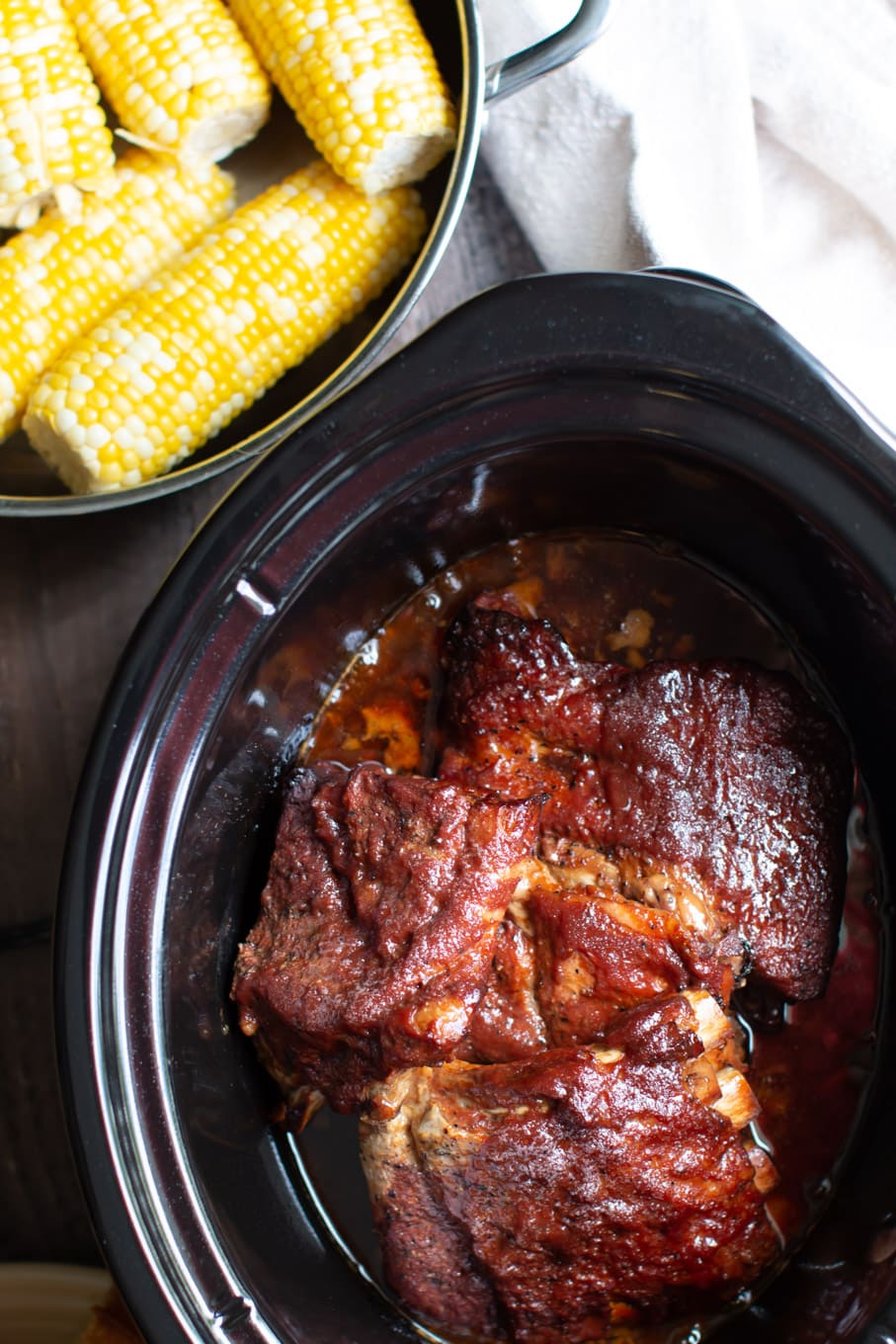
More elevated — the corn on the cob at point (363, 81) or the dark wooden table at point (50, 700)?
the corn on the cob at point (363, 81)

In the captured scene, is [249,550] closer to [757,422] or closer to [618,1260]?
[757,422]

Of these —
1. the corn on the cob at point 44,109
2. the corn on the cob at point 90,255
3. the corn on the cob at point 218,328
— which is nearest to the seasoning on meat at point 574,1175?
the corn on the cob at point 218,328

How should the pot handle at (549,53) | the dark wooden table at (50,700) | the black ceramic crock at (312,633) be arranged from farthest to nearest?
the dark wooden table at (50,700) < the pot handle at (549,53) < the black ceramic crock at (312,633)

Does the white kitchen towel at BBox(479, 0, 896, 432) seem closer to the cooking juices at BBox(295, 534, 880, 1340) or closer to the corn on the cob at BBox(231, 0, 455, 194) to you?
the corn on the cob at BBox(231, 0, 455, 194)

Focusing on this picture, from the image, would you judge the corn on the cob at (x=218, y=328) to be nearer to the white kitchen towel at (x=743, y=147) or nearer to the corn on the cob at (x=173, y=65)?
the corn on the cob at (x=173, y=65)

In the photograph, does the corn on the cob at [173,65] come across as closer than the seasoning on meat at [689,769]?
No

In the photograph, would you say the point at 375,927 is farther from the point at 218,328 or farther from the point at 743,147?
the point at 743,147
